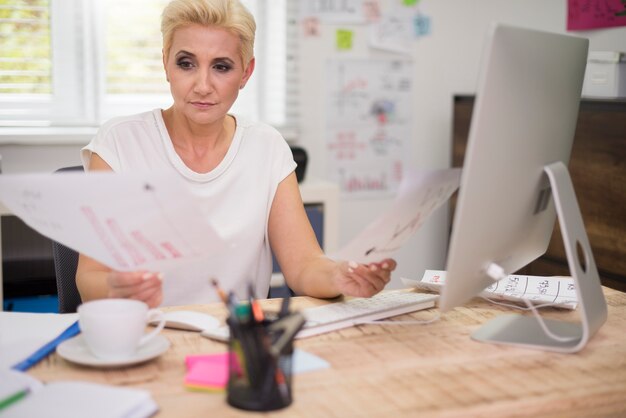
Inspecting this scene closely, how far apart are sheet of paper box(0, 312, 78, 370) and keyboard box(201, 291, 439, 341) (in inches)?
9.2

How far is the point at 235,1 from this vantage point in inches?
69.4

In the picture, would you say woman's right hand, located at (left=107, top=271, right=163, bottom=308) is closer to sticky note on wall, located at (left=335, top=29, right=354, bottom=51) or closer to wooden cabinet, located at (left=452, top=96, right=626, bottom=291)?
wooden cabinet, located at (left=452, top=96, right=626, bottom=291)

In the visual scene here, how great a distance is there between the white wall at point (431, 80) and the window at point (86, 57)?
0.13 m

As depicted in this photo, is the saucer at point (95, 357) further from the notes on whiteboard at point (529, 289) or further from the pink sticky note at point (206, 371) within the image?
the notes on whiteboard at point (529, 289)

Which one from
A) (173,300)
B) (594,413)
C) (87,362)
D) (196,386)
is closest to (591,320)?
(594,413)

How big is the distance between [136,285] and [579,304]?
690 mm

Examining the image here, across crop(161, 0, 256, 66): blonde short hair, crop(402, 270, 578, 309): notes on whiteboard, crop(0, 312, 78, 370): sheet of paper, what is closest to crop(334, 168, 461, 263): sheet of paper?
crop(402, 270, 578, 309): notes on whiteboard

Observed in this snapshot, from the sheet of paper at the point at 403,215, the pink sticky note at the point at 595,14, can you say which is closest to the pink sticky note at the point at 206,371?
the sheet of paper at the point at 403,215

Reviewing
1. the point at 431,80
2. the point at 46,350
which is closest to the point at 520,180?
the point at 46,350

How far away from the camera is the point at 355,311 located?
4.54 feet

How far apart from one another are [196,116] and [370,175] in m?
1.68

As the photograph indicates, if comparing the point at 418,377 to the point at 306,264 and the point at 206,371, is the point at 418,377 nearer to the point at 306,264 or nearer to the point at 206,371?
the point at 206,371

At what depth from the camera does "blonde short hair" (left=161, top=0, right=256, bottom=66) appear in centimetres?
172

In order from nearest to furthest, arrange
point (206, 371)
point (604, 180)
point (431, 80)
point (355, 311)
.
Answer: point (206, 371) → point (355, 311) → point (604, 180) → point (431, 80)
